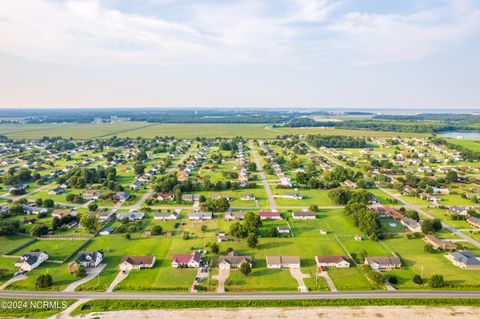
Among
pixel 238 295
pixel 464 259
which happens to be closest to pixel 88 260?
pixel 238 295

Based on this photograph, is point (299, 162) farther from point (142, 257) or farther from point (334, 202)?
point (142, 257)

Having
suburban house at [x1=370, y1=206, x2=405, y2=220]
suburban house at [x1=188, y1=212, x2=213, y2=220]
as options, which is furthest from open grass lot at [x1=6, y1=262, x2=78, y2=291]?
suburban house at [x1=370, y1=206, x2=405, y2=220]

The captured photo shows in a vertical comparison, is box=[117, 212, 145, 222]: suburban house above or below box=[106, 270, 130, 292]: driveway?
above

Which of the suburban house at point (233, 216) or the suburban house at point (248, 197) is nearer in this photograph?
the suburban house at point (233, 216)

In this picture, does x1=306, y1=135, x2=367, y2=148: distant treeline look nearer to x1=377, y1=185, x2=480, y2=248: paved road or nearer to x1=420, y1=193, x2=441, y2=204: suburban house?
x1=377, y1=185, x2=480, y2=248: paved road

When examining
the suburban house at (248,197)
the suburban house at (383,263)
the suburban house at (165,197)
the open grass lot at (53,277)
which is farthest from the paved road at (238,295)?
the suburban house at (248,197)

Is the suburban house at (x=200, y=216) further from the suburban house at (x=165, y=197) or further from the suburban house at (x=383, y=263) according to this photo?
the suburban house at (x=383, y=263)
